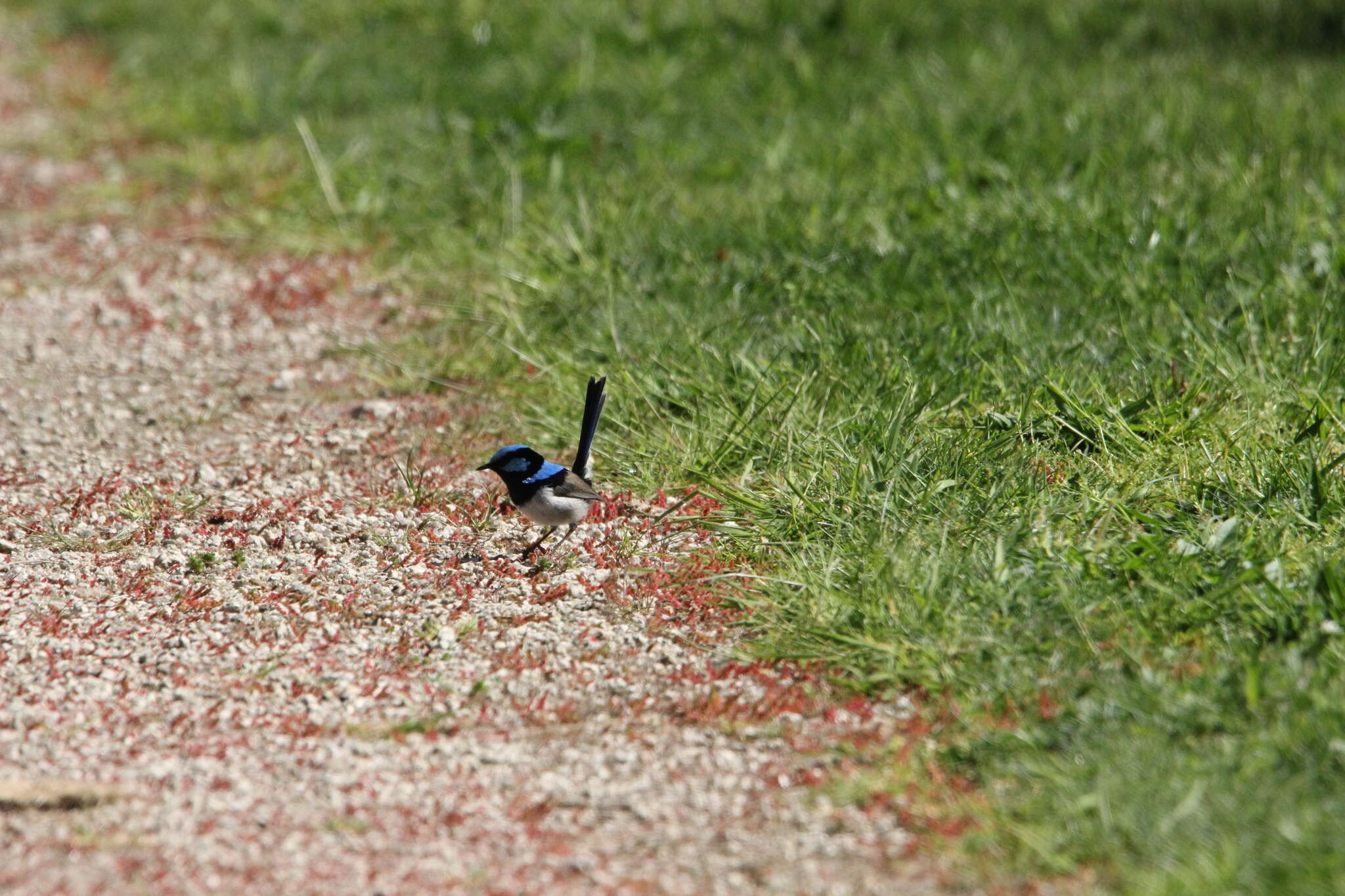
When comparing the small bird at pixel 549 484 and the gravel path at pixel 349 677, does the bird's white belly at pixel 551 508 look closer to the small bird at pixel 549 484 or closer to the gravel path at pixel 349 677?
the small bird at pixel 549 484

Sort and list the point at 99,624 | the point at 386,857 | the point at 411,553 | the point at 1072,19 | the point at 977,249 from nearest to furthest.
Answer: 1. the point at 386,857
2. the point at 99,624
3. the point at 411,553
4. the point at 977,249
5. the point at 1072,19

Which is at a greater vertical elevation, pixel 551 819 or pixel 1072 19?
pixel 1072 19

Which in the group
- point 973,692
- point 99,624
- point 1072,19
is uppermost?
point 1072,19

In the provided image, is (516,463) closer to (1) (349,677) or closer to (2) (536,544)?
(2) (536,544)

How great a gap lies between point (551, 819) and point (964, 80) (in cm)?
661

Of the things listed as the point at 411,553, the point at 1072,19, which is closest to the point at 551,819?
the point at 411,553

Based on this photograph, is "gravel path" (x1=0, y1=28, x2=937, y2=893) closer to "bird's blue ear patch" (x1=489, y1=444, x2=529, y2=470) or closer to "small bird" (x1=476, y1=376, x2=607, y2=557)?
"small bird" (x1=476, y1=376, x2=607, y2=557)

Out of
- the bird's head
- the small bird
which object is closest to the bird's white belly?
the small bird

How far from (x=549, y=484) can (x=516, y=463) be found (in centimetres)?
18

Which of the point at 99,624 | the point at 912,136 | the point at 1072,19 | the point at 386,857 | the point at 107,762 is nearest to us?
the point at 386,857

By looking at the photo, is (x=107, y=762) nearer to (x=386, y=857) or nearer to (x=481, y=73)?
(x=386, y=857)

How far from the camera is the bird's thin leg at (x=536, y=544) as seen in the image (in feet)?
16.0

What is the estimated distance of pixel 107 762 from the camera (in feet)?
12.4

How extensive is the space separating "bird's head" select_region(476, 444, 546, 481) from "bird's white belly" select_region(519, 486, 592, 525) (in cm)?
11
